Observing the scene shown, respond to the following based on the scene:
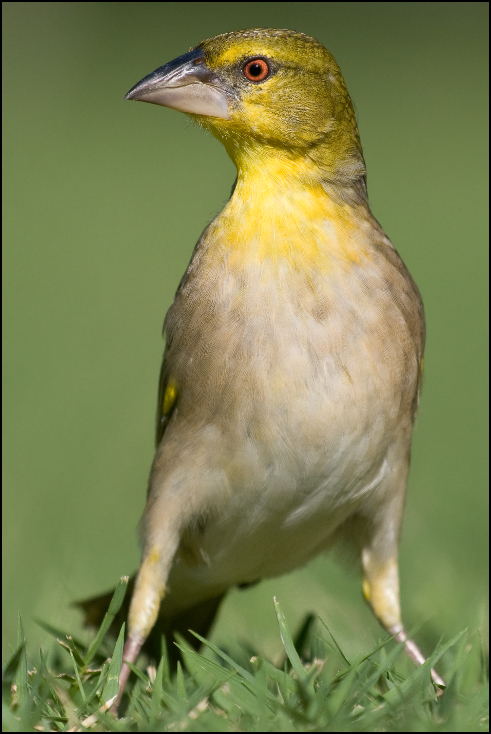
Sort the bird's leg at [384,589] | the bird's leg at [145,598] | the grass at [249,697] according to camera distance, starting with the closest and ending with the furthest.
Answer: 1. the grass at [249,697]
2. the bird's leg at [145,598]
3. the bird's leg at [384,589]

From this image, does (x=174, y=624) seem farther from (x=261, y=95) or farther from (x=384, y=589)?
(x=261, y=95)

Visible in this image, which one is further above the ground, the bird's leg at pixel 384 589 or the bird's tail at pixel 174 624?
the bird's leg at pixel 384 589

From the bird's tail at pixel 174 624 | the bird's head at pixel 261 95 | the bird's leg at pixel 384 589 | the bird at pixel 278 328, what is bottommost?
the bird's tail at pixel 174 624

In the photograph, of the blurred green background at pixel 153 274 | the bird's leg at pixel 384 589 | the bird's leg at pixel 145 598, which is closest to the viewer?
the bird's leg at pixel 145 598

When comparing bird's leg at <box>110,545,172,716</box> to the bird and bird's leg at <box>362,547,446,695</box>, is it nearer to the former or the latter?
the bird

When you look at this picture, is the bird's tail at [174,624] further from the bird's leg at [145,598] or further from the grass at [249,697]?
the grass at [249,697]

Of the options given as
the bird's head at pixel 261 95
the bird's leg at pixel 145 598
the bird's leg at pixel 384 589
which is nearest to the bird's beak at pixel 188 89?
the bird's head at pixel 261 95

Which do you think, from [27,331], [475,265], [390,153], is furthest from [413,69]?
[27,331]

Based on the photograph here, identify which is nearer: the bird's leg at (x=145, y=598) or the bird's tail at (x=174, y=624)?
the bird's leg at (x=145, y=598)
